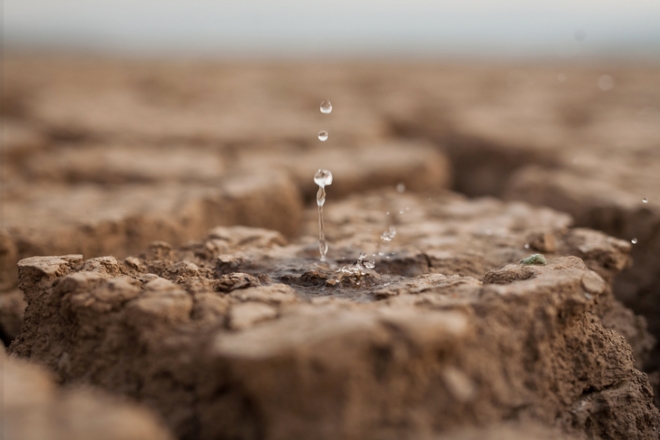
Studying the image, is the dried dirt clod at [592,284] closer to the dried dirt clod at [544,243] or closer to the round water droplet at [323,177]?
the dried dirt clod at [544,243]

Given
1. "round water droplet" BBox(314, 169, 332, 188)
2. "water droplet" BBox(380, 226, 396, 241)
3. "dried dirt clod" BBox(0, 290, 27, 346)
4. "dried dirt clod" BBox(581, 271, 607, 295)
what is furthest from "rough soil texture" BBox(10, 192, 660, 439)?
"dried dirt clod" BBox(0, 290, 27, 346)

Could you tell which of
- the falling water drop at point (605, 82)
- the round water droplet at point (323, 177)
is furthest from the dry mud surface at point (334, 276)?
the falling water drop at point (605, 82)

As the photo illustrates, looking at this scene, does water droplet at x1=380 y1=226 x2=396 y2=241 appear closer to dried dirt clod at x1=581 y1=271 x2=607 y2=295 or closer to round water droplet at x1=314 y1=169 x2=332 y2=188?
round water droplet at x1=314 y1=169 x2=332 y2=188

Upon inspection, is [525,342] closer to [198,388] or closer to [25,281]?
[198,388]

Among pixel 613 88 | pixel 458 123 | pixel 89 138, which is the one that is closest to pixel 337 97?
pixel 458 123

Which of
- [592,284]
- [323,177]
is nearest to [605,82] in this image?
[323,177]

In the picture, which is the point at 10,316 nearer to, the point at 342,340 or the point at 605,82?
the point at 342,340

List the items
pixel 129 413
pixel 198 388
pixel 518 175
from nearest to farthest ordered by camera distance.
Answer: pixel 129 413, pixel 198 388, pixel 518 175
